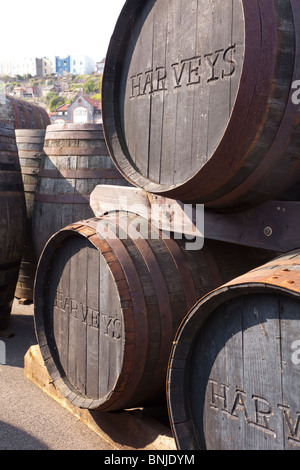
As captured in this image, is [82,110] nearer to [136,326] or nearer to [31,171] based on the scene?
[31,171]

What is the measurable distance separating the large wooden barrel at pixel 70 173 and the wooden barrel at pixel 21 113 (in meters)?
3.46

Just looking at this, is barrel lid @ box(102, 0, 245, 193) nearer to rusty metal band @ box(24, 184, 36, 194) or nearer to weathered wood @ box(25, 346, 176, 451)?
weathered wood @ box(25, 346, 176, 451)

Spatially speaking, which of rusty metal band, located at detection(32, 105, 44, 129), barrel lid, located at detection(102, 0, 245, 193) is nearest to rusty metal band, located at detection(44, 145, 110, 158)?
barrel lid, located at detection(102, 0, 245, 193)

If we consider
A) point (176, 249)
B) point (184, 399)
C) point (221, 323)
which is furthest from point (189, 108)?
point (184, 399)

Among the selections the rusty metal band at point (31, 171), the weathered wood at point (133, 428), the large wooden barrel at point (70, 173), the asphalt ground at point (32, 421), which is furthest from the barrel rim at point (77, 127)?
the weathered wood at point (133, 428)

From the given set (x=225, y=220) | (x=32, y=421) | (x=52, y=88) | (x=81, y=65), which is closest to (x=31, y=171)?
(x=32, y=421)

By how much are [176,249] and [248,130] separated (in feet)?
2.73

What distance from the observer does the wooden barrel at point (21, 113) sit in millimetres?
7793

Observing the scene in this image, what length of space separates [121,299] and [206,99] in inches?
35.4

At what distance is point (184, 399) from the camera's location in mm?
1878

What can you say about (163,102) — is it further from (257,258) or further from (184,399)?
(184,399)

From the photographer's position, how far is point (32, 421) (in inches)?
114

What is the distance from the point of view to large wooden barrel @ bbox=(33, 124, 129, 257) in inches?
167

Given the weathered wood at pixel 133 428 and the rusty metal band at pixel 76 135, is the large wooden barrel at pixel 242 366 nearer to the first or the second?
the weathered wood at pixel 133 428
